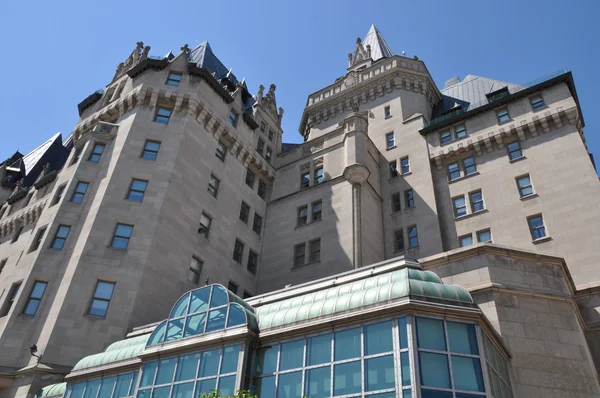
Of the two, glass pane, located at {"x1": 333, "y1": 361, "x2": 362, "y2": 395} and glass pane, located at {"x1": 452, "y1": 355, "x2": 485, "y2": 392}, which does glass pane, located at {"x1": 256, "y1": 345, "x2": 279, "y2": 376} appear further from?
glass pane, located at {"x1": 452, "y1": 355, "x2": 485, "y2": 392}

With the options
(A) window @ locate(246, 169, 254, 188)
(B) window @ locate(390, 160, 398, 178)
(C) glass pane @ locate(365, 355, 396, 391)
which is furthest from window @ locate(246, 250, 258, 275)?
(C) glass pane @ locate(365, 355, 396, 391)

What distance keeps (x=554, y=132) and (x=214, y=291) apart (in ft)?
92.8

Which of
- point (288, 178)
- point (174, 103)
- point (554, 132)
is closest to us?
point (554, 132)

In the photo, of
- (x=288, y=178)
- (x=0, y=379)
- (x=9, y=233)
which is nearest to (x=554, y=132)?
(x=288, y=178)

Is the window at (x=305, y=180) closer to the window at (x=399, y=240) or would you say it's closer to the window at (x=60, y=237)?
the window at (x=399, y=240)

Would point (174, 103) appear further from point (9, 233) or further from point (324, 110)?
point (9, 233)

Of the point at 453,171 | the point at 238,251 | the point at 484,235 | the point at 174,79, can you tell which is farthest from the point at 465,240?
the point at 174,79

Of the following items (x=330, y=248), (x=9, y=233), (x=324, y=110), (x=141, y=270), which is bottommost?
(x=141, y=270)

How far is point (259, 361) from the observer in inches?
757

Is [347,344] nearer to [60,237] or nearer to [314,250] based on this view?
[314,250]

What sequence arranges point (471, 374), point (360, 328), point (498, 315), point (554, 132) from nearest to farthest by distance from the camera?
point (471, 374), point (360, 328), point (498, 315), point (554, 132)

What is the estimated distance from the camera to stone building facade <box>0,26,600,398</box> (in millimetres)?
23016

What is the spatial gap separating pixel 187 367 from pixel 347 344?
7411mm

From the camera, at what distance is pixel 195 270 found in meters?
33.7
